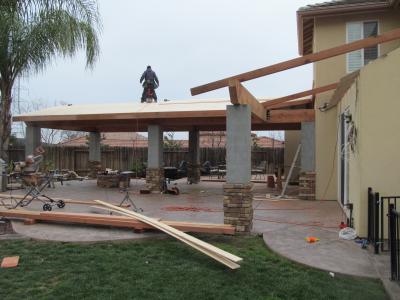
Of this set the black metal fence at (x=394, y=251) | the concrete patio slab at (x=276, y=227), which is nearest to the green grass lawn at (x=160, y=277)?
the black metal fence at (x=394, y=251)

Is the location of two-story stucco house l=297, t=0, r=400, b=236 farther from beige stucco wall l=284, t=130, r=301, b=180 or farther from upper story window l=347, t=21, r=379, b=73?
beige stucco wall l=284, t=130, r=301, b=180

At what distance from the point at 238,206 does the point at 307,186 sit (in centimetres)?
568

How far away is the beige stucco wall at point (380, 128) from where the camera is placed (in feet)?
21.1

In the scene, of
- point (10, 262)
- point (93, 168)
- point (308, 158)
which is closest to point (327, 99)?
point (308, 158)

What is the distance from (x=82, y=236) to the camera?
714 cm

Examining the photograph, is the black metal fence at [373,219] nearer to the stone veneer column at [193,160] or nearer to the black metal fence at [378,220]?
the black metal fence at [378,220]

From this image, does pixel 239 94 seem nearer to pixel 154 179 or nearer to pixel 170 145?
pixel 154 179

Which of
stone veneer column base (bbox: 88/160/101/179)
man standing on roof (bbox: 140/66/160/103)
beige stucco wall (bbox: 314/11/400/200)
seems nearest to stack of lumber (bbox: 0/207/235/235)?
beige stucco wall (bbox: 314/11/400/200)

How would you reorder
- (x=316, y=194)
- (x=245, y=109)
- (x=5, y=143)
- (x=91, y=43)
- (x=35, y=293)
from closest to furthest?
1. (x=35, y=293)
2. (x=245, y=109)
3. (x=91, y=43)
4. (x=316, y=194)
5. (x=5, y=143)

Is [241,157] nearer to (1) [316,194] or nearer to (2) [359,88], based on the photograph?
(2) [359,88]

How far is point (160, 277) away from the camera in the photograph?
197 inches

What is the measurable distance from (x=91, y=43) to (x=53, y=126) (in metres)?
6.01

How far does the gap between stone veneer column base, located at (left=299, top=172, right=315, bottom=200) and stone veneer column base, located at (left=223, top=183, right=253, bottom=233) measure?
5.51 metres

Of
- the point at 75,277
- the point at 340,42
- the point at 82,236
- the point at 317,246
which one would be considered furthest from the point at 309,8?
the point at 75,277
